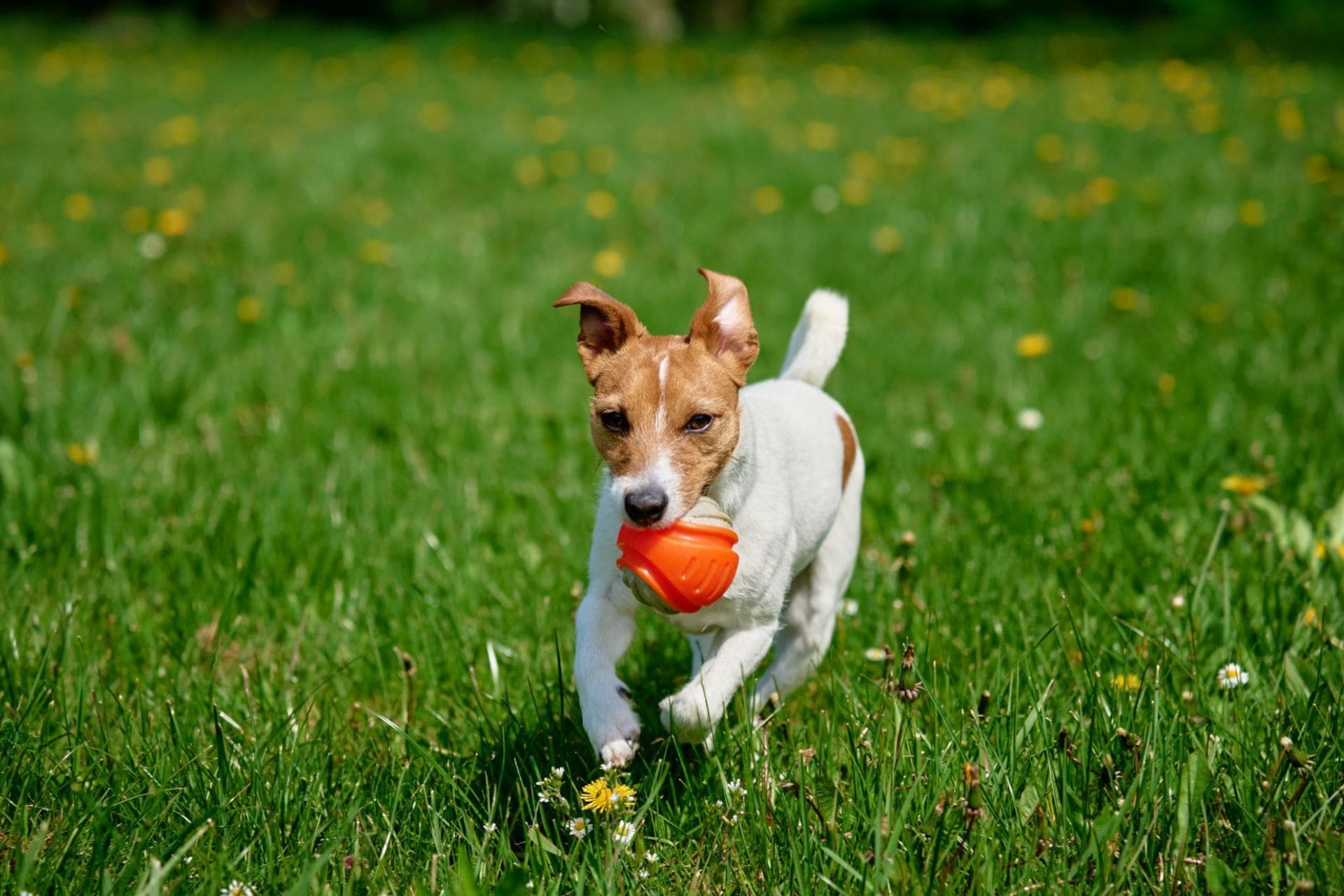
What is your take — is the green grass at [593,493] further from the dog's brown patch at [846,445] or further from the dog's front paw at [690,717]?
the dog's brown patch at [846,445]

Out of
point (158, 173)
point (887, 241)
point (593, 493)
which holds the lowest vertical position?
point (593, 493)

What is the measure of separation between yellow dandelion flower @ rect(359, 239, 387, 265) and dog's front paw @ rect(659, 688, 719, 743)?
15.2 ft

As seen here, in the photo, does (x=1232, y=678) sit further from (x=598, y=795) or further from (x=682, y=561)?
(x=598, y=795)

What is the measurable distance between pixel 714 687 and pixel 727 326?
0.85m

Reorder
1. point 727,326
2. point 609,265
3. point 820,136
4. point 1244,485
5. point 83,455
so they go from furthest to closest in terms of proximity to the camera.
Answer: point 820,136 < point 609,265 < point 83,455 < point 1244,485 < point 727,326

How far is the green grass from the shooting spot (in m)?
2.38

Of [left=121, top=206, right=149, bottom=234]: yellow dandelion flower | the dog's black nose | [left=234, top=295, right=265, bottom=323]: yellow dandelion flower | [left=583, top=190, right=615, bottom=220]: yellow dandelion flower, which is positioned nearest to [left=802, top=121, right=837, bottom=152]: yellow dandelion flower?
[left=583, top=190, right=615, bottom=220]: yellow dandelion flower

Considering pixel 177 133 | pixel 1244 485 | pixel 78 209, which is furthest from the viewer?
pixel 177 133

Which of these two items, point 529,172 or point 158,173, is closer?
point 158,173

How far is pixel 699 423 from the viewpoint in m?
2.51

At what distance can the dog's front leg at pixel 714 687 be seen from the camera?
8.05ft

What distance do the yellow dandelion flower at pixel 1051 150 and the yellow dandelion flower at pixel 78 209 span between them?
21.5 feet

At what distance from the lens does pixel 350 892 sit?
2234 mm

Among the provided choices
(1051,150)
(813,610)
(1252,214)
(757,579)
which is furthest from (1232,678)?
(1051,150)
